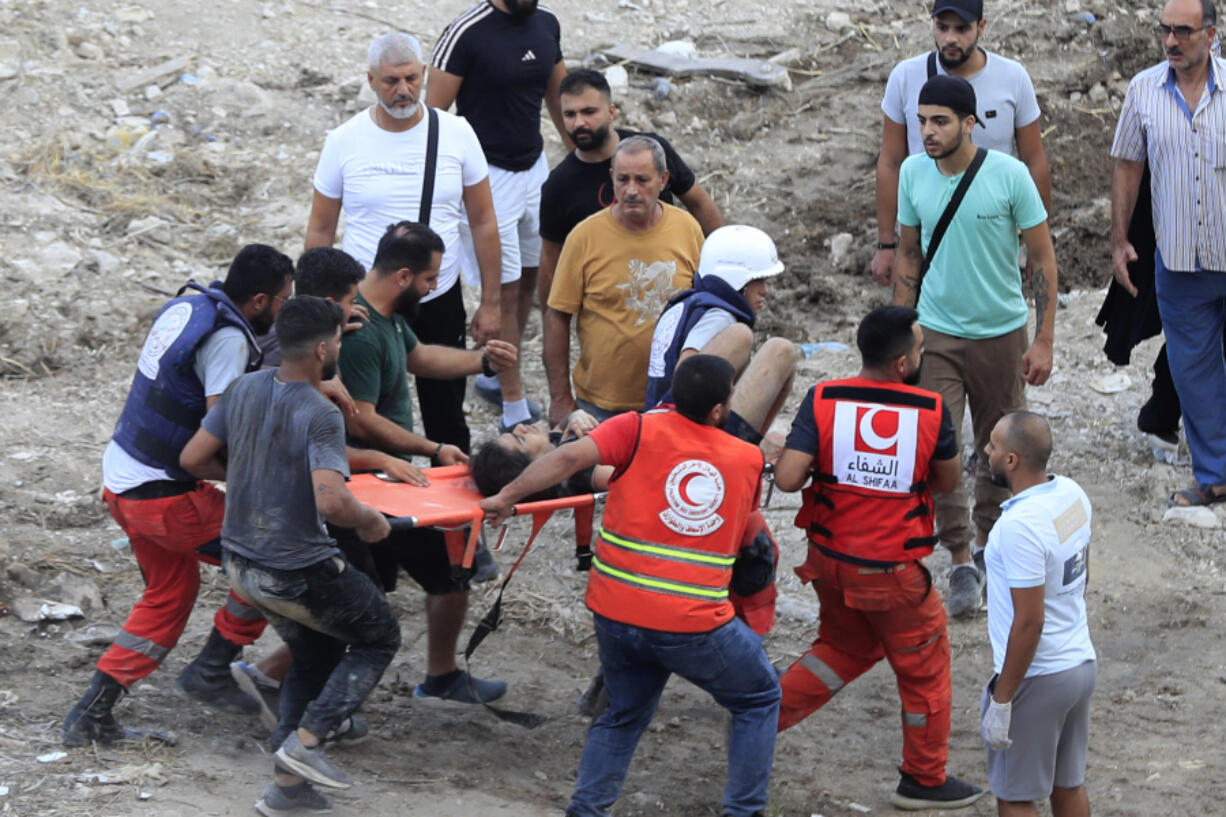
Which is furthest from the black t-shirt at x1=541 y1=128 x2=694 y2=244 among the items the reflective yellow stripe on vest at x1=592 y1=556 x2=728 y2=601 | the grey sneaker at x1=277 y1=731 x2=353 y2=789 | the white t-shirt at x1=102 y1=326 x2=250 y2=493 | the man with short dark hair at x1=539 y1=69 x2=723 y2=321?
the grey sneaker at x1=277 y1=731 x2=353 y2=789

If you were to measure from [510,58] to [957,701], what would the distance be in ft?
13.6

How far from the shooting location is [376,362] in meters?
5.53

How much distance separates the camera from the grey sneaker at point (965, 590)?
6918 mm

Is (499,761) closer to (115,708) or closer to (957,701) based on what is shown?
(115,708)

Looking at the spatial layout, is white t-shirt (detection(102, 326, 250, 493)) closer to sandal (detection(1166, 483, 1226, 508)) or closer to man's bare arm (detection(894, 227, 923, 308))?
man's bare arm (detection(894, 227, 923, 308))

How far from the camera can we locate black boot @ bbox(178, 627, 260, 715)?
577 cm

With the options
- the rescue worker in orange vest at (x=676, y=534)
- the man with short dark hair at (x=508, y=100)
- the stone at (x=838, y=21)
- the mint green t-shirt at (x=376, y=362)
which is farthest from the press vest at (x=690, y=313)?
the stone at (x=838, y=21)

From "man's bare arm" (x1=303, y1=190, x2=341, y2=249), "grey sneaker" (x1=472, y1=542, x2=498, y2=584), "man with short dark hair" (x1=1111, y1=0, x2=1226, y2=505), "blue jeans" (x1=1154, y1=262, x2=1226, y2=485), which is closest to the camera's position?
"grey sneaker" (x1=472, y1=542, x2=498, y2=584)

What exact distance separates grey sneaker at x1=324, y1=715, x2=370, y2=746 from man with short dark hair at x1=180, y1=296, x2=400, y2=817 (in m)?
0.54

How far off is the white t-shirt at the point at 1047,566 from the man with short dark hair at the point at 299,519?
1985 millimetres

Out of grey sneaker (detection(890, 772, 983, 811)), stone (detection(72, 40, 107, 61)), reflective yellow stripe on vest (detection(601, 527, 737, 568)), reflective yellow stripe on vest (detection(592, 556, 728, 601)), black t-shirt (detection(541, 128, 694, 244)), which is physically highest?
stone (detection(72, 40, 107, 61))

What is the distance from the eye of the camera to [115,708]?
5633 millimetres

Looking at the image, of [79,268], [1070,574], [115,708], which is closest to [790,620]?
[1070,574]

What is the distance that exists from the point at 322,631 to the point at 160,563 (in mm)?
801
